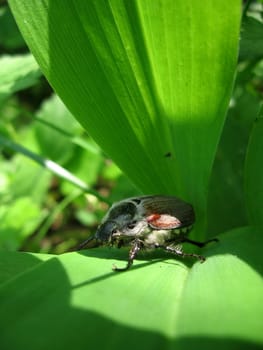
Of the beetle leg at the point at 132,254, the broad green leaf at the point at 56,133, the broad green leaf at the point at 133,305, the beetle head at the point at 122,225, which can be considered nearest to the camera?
the broad green leaf at the point at 133,305

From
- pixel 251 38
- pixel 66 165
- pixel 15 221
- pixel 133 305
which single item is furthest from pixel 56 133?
pixel 133 305

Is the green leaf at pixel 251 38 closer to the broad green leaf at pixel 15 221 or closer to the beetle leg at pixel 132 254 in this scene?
the beetle leg at pixel 132 254

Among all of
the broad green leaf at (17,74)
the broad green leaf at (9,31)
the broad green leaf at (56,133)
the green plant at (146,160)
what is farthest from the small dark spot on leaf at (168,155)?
the broad green leaf at (9,31)

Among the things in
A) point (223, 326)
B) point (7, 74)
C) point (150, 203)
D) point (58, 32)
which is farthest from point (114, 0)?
point (7, 74)

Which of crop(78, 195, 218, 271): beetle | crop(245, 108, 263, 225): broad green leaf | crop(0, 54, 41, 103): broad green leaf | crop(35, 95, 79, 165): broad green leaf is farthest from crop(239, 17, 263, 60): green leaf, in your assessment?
crop(35, 95, 79, 165): broad green leaf

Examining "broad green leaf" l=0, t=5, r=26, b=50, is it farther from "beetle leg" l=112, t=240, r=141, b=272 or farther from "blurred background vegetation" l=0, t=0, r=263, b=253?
"beetle leg" l=112, t=240, r=141, b=272

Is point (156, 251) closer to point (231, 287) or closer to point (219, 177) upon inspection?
point (219, 177)

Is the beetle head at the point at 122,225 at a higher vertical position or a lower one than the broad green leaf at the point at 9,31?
lower
